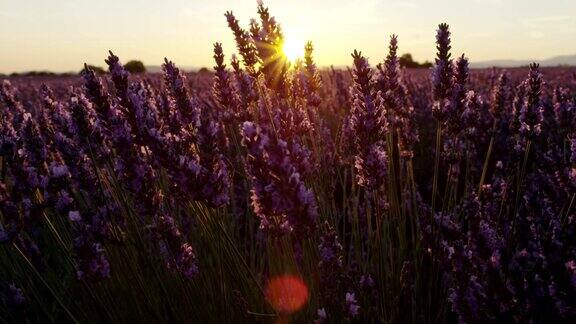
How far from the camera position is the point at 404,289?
2.50 meters

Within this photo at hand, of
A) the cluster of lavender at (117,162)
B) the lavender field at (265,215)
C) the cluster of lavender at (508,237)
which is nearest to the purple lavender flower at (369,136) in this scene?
the lavender field at (265,215)

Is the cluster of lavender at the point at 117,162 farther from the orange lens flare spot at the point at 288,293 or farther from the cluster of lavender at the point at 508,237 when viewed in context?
the cluster of lavender at the point at 508,237

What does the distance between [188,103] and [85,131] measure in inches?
17.6

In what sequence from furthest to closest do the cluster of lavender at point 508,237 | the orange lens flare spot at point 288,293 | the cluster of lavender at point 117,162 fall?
the orange lens flare spot at point 288,293
the cluster of lavender at point 508,237
the cluster of lavender at point 117,162

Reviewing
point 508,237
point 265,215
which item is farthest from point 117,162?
point 508,237

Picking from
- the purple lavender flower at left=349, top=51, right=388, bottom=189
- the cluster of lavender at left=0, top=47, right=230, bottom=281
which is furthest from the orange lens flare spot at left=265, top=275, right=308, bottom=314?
the purple lavender flower at left=349, top=51, right=388, bottom=189

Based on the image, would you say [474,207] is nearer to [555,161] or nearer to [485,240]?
[485,240]

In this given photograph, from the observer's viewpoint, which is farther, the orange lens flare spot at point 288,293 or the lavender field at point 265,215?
the orange lens flare spot at point 288,293

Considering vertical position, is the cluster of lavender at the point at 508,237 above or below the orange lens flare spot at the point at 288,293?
above

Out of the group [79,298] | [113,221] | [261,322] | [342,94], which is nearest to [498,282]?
[261,322]

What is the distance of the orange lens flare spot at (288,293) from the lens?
2034 mm

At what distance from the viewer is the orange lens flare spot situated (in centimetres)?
203

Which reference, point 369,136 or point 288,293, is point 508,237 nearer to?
point 369,136

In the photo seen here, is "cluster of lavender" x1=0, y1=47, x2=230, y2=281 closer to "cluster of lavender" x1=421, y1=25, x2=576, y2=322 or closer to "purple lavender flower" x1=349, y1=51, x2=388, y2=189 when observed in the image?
"purple lavender flower" x1=349, y1=51, x2=388, y2=189
